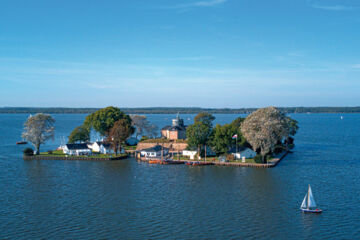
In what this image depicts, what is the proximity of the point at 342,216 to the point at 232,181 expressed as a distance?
17.1 metres

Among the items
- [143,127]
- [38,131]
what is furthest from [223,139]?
[38,131]

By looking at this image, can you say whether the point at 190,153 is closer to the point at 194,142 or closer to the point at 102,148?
the point at 194,142

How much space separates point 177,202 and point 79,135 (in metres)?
51.7

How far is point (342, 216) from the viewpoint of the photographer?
3228cm

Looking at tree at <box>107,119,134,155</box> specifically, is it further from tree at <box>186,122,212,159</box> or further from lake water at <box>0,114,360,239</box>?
tree at <box>186,122,212,159</box>

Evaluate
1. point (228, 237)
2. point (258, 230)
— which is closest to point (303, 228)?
point (258, 230)

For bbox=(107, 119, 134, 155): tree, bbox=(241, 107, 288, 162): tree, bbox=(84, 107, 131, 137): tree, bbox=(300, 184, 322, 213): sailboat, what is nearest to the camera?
bbox=(300, 184, 322, 213): sailboat

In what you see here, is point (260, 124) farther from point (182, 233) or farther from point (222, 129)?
point (182, 233)

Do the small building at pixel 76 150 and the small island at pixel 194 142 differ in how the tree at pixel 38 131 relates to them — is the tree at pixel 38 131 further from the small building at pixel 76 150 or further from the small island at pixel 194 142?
the small building at pixel 76 150

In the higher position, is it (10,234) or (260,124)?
(260,124)

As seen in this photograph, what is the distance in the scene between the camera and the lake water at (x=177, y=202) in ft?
96.6

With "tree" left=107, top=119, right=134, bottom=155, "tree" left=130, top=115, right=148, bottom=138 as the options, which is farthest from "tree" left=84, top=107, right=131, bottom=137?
"tree" left=130, top=115, right=148, bottom=138

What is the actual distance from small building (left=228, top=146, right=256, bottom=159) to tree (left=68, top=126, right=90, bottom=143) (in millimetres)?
37859

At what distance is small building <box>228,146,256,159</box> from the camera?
2512 inches
